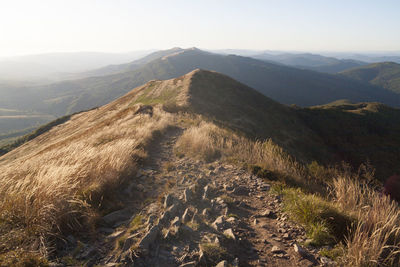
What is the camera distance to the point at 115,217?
4352 mm

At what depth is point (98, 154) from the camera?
6.23m

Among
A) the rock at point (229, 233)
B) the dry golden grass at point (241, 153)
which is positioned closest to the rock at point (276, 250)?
the rock at point (229, 233)

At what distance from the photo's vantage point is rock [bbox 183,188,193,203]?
4930mm

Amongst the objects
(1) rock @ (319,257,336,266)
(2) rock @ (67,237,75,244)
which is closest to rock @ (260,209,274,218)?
(1) rock @ (319,257,336,266)

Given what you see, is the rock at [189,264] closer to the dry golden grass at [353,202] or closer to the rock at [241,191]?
the dry golden grass at [353,202]

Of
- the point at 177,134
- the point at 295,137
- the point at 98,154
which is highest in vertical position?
the point at 98,154

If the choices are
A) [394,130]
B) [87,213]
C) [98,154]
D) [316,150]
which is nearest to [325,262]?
[87,213]

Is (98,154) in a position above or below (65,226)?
above

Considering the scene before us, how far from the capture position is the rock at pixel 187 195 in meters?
4.93

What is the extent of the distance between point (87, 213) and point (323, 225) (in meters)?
4.58

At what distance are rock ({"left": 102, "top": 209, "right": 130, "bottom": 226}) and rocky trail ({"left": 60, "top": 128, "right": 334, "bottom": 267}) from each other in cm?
2

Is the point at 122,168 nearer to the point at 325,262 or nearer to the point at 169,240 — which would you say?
the point at 169,240

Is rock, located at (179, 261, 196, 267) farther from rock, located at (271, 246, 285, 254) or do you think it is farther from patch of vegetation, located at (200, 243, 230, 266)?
rock, located at (271, 246, 285, 254)

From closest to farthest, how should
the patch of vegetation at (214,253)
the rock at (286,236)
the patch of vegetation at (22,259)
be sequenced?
1. the patch of vegetation at (22,259)
2. the patch of vegetation at (214,253)
3. the rock at (286,236)
